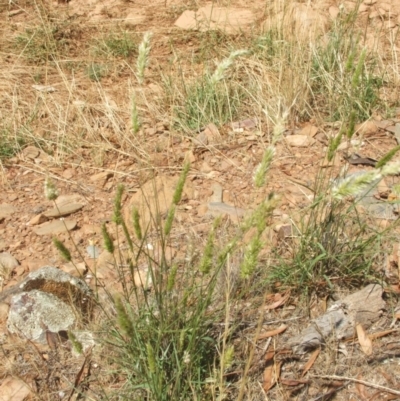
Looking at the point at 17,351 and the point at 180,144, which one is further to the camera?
the point at 180,144

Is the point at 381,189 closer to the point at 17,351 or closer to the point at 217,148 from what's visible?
the point at 217,148

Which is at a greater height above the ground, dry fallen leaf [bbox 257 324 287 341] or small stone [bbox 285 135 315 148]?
small stone [bbox 285 135 315 148]

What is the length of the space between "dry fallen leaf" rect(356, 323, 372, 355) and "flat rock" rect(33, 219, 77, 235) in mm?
1417

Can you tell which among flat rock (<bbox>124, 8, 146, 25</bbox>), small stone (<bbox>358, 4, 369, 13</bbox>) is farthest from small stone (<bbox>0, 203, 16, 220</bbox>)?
small stone (<bbox>358, 4, 369, 13</bbox>)

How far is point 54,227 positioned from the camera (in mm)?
2908

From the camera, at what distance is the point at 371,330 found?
7.25 ft

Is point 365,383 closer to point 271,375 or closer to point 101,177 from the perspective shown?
point 271,375

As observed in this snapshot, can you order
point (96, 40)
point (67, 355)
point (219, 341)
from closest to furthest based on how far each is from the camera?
point (219, 341) < point (67, 355) < point (96, 40)

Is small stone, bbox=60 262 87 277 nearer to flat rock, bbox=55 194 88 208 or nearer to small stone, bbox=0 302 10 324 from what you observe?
small stone, bbox=0 302 10 324

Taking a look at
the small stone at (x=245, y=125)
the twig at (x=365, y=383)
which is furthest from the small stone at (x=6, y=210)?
the twig at (x=365, y=383)

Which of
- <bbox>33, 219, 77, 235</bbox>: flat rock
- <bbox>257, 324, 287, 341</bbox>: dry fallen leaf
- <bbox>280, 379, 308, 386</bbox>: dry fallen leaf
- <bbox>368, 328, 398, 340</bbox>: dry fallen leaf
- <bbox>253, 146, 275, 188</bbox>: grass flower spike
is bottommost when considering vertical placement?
<bbox>280, 379, 308, 386</bbox>: dry fallen leaf

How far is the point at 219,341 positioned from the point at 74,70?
2.89 meters

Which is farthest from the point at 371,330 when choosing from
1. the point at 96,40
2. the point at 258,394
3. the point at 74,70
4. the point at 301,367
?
the point at 96,40

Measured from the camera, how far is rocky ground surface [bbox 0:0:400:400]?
2117 millimetres
